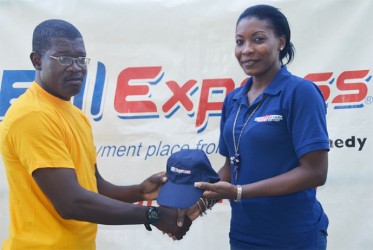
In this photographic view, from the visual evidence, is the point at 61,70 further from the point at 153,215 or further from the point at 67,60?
the point at 153,215

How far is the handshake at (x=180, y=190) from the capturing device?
2.21 meters

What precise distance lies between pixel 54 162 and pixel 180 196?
0.61m

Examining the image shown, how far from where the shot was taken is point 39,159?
6.24ft

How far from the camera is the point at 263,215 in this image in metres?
2.17

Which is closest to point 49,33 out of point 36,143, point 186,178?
point 36,143

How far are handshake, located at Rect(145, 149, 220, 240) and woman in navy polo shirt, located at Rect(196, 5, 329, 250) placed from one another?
0.25 feet

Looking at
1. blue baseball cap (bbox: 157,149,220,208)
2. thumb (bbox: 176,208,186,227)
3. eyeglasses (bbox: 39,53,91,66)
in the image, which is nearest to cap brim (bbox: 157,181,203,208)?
blue baseball cap (bbox: 157,149,220,208)

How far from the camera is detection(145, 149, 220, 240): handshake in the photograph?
2215mm

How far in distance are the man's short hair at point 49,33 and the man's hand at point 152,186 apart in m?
0.88

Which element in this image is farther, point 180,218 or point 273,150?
point 180,218

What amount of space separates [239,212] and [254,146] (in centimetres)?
34

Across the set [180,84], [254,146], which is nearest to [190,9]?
[180,84]

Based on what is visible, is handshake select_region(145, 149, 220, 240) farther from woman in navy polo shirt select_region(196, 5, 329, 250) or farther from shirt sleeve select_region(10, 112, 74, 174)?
shirt sleeve select_region(10, 112, 74, 174)

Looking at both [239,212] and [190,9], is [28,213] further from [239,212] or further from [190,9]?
[190,9]
